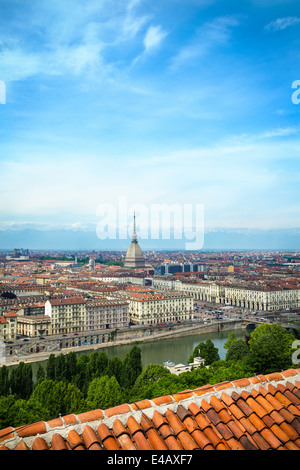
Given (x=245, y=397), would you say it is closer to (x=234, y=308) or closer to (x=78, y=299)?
(x=78, y=299)

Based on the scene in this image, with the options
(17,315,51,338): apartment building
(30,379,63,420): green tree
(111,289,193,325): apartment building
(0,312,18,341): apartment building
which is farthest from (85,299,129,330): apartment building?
(30,379,63,420): green tree

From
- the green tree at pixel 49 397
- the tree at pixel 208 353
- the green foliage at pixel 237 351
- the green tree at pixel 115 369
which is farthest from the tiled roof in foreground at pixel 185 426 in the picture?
the tree at pixel 208 353

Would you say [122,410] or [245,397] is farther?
[245,397]

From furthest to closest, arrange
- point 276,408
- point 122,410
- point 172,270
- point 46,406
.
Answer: point 172,270 → point 46,406 → point 276,408 → point 122,410

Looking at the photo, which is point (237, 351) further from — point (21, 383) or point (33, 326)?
point (33, 326)

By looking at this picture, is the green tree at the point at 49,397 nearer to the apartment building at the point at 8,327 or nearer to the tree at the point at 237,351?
the tree at the point at 237,351

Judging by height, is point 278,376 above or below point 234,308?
above
